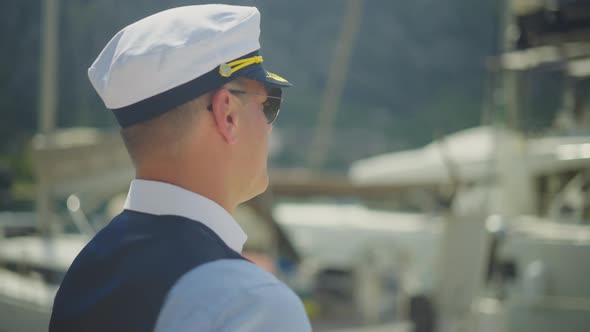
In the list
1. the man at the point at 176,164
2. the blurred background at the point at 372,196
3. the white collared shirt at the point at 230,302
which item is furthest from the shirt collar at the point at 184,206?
the blurred background at the point at 372,196

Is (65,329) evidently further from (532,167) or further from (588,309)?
(532,167)

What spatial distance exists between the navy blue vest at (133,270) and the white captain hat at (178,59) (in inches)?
5.9

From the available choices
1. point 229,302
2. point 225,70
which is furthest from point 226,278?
point 225,70

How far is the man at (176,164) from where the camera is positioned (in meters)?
0.89

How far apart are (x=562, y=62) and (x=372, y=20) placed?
5.83 meters

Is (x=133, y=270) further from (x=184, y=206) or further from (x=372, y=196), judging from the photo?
(x=372, y=196)

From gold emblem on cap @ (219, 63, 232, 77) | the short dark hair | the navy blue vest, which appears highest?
gold emblem on cap @ (219, 63, 232, 77)

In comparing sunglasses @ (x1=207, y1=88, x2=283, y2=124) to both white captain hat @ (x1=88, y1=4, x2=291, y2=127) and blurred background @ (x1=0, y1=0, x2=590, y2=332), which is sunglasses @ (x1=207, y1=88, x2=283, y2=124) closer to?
white captain hat @ (x1=88, y1=4, x2=291, y2=127)

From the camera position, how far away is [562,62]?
16.9 ft

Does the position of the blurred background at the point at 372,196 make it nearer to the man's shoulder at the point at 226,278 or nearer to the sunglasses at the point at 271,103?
the sunglasses at the point at 271,103

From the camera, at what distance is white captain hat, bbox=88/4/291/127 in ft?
3.25

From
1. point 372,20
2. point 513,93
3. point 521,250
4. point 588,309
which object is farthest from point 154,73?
point 372,20

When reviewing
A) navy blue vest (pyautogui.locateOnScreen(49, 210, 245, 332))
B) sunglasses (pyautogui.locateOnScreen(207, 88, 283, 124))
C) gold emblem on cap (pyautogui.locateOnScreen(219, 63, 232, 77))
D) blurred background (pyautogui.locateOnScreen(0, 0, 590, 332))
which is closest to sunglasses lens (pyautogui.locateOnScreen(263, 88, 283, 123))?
sunglasses (pyautogui.locateOnScreen(207, 88, 283, 124))

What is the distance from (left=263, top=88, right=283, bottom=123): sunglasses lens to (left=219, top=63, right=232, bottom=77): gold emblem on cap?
10cm
